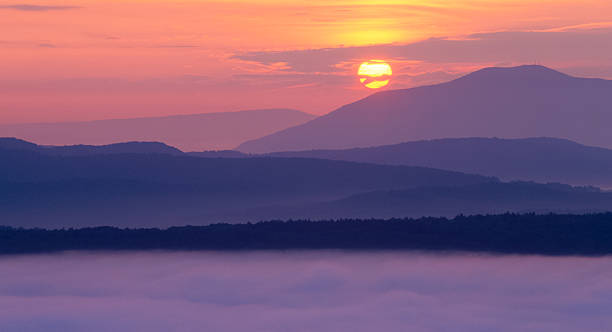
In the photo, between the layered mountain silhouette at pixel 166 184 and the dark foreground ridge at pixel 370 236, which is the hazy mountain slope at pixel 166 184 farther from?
the dark foreground ridge at pixel 370 236

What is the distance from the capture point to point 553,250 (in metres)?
29.4

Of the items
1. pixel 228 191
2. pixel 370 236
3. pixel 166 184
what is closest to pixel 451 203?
pixel 228 191

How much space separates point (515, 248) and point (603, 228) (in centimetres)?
439

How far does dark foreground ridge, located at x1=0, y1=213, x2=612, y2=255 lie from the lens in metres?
30.0

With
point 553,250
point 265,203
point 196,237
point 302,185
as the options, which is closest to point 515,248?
point 553,250

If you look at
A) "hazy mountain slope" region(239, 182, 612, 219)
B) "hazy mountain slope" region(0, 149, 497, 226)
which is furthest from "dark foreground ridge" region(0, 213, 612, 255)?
"hazy mountain slope" region(0, 149, 497, 226)

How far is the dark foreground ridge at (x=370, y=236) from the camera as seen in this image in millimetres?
30031

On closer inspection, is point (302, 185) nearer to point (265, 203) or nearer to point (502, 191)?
point (265, 203)

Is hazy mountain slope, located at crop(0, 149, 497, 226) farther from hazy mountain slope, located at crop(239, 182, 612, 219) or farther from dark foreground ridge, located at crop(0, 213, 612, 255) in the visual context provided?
dark foreground ridge, located at crop(0, 213, 612, 255)

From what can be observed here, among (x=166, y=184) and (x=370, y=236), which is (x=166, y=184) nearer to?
(x=166, y=184)

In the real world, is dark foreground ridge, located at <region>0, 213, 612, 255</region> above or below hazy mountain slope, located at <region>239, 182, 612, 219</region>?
below

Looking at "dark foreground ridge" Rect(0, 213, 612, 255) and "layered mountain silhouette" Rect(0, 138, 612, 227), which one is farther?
"layered mountain silhouette" Rect(0, 138, 612, 227)

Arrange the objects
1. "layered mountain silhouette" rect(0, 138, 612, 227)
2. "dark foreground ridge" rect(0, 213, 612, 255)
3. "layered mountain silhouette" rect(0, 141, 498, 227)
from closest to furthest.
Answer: "dark foreground ridge" rect(0, 213, 612, 255) < "layered mountain silhouette" rect(0, 138, 612, 227) < "layered mountain silhouette" rect(0, 141, 498, 227)

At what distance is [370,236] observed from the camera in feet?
102
